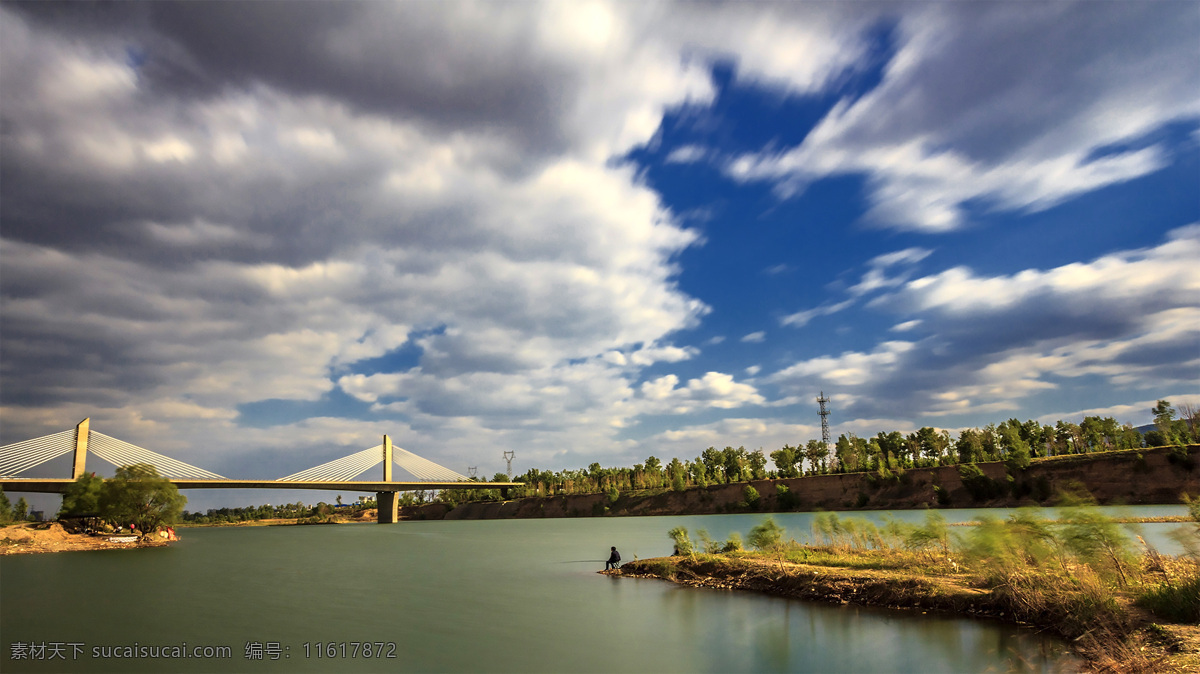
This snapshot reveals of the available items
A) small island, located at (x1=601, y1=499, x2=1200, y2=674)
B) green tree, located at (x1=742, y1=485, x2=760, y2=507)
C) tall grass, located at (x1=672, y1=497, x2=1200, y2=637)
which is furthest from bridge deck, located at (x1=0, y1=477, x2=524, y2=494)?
tall grass, located at (x1=672, y1=497, x2=1200, y2=637)

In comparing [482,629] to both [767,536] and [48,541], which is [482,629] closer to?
[767,536]

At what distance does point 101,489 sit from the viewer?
181 ft

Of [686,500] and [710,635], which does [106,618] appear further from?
[686,500]

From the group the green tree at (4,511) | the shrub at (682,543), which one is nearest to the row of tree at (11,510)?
the green tree at (4,511)

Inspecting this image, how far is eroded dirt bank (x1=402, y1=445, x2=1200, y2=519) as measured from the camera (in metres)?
65.4

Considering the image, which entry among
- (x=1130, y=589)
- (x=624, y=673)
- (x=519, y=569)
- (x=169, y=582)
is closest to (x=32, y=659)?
(x=624, y=673)

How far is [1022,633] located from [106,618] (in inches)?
1163

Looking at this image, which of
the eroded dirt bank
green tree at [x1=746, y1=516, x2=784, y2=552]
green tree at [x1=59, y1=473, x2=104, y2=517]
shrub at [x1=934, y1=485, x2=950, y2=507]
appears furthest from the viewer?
shrub at [x1=934, y1=485, x2=950, y2=507]

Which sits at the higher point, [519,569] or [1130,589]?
[1130,589]

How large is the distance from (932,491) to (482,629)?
88.8 m

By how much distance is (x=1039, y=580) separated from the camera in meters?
15.2

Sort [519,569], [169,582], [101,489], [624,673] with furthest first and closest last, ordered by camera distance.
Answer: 1. [101,489]
2. [519,569]
3. [169,582]
4. [624,673]

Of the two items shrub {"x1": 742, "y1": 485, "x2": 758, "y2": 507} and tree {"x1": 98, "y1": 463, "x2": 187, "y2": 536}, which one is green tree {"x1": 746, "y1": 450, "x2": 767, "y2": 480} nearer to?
shrub {"x1": 742, "y1": 485, "x2": 758, "y2": 507}

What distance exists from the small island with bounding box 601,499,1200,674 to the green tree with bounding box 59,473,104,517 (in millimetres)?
60529
